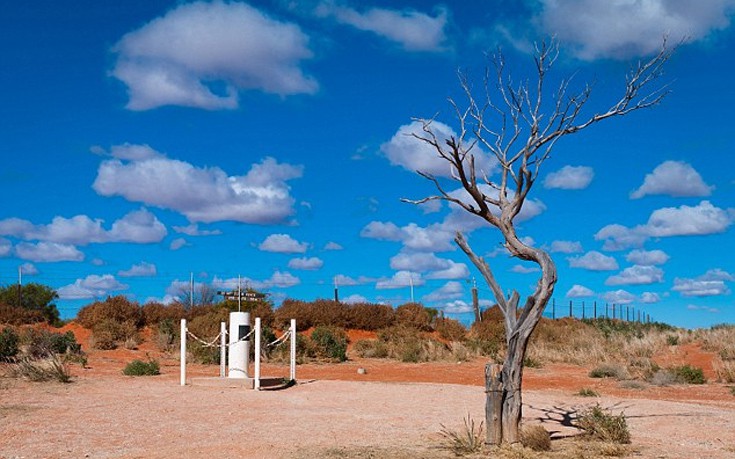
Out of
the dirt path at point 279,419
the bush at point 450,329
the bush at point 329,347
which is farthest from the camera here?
the bush at point 450,329

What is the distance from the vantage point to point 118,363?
26594mm

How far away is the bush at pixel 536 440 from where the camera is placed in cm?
1055

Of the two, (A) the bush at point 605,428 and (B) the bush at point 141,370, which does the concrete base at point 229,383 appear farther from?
(A) the bush at point 605,428

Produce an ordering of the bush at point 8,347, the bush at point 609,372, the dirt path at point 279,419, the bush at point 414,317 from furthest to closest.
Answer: the bush at point 414,317, the bush at point 8,347, the bush at point 609,372, the dirt path at point 279,419

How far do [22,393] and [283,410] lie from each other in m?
5.68

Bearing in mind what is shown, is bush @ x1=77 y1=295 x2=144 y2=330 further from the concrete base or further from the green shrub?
the green shrub

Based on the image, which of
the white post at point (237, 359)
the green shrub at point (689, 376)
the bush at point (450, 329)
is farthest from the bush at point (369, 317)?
the white post at point (237, 359)

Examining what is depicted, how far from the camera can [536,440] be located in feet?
34.7

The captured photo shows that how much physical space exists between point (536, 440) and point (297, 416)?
16.3ft

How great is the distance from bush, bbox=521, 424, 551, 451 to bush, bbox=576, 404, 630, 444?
1091 millimetres

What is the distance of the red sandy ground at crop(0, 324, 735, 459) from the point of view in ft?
35.6

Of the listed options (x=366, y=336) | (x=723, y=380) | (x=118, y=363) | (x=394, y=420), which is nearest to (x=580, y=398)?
(x=394, y=420)

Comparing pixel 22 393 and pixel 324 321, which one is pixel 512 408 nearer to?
pixel 22 393

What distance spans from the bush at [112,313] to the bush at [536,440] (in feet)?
100
